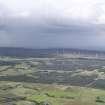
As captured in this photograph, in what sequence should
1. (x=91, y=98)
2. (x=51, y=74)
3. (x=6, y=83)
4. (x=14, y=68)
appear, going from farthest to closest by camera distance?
(x=14, y=68)
(x=51, y=74)
(x=6, y=83)
(x=91, y=98)

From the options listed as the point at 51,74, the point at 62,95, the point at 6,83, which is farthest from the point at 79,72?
the point at 62,95

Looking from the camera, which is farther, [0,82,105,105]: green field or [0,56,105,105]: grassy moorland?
[0,56,105,105]: grassy moorland

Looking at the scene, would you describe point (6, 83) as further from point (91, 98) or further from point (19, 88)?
point (91, 98)

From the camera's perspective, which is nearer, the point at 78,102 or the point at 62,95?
the point at 78,102

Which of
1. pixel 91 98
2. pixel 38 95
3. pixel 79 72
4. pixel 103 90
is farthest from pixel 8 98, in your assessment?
pixel 79 72

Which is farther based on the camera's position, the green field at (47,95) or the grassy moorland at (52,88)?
the grassy moorland at (52,88)

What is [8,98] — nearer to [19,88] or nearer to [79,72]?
[19,88]

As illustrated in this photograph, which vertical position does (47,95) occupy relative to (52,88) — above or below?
below

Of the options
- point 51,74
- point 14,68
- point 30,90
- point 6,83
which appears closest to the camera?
point 30,90

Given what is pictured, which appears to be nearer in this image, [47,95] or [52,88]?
[47,95]
